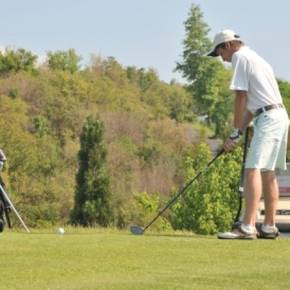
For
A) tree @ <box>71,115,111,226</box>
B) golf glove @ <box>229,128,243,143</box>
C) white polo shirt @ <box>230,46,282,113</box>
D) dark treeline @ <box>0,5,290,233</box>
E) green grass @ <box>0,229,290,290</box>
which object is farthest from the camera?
tree @ <box>71,115,111,226</box>

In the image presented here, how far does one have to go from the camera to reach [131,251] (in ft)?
28.6

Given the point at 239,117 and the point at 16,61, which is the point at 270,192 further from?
the point at 16,61

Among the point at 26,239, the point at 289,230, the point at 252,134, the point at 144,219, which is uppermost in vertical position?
the point at 252,134

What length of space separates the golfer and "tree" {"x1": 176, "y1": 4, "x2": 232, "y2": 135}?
128 meters

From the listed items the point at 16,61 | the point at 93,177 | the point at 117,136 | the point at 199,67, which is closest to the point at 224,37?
the point at 93,177

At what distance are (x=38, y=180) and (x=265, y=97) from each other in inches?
2722

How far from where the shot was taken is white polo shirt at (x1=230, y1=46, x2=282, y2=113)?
394 inches

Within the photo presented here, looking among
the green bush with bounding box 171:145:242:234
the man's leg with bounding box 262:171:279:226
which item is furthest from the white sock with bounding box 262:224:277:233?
the green bush with bounding box 171:145:242:234

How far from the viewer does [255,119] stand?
402 inches

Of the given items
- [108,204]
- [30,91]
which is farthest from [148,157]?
[108,204]

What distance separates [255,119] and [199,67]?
12939cm

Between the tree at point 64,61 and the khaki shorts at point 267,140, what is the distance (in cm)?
11861

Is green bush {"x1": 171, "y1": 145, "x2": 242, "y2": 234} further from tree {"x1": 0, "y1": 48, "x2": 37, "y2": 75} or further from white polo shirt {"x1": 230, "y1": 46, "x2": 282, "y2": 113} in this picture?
white polo shirt {"x1": 230, "y1": 46, "x2": 282, "y2": 113}

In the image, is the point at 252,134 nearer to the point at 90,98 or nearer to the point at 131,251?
the point at 131,251
